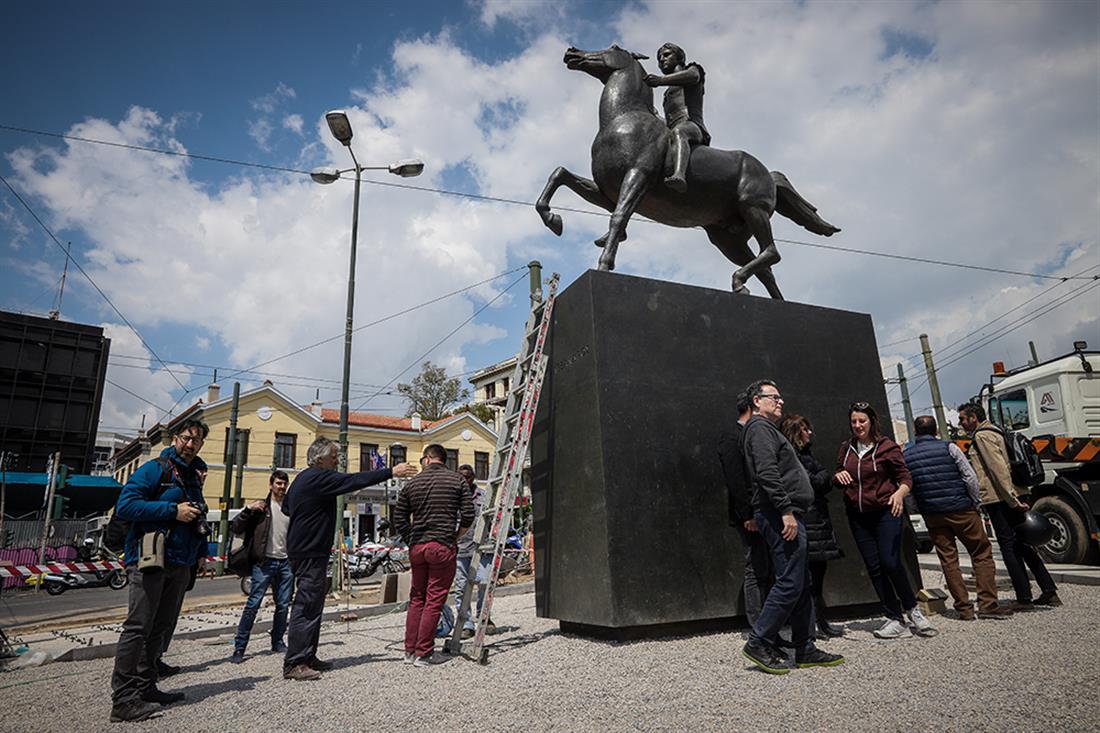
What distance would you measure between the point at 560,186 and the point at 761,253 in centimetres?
247

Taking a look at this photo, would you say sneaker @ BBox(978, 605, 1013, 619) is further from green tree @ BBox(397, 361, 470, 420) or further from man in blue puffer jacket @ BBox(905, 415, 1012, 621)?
green tree @ BBox(397, 361, 470, 420)

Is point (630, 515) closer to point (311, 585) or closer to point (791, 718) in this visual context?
point (791, 718)

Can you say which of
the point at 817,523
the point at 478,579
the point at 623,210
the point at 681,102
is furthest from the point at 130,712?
the point at 681,102

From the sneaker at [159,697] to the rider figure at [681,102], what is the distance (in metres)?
6.03

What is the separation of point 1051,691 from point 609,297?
155 inches

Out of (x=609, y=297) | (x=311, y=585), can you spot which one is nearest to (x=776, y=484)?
(x=609, y=297)

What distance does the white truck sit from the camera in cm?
957

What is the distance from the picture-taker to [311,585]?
4.84 m

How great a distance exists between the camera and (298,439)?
3791 cm

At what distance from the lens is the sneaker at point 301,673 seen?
4.63m

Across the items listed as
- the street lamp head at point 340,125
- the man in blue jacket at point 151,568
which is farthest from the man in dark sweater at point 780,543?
the street lamp head at point 340,125

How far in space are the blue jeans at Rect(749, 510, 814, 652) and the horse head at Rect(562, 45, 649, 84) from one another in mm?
5013

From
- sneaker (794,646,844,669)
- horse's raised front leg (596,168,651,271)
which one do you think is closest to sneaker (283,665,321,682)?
sneaker (794,646,844,669)

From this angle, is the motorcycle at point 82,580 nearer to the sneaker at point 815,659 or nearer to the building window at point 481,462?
the sneaker at point 815,659
